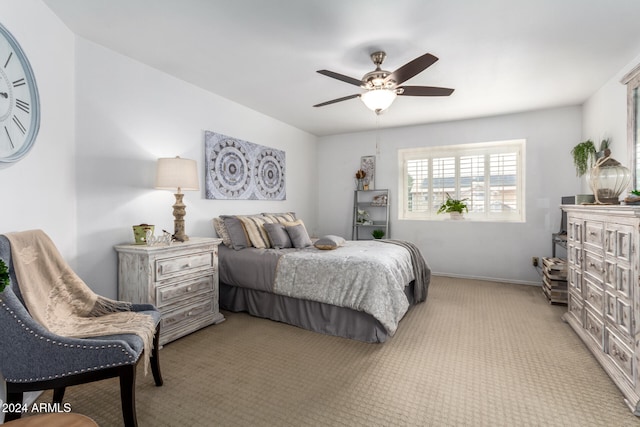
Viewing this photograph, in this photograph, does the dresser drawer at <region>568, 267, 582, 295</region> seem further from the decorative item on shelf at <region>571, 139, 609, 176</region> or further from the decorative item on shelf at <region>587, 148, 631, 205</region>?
the decorative item on shelf at <region>571, 139, 609, 176</region>

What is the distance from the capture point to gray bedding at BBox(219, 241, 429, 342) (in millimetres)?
2719

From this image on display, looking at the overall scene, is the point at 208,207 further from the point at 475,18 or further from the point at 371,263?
the point at 475,18

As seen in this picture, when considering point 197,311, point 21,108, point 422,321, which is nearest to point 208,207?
point 197,311

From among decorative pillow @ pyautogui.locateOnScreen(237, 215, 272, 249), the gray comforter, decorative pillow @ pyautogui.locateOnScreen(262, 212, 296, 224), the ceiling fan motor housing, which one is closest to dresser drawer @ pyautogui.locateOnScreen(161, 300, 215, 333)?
the gray comforter

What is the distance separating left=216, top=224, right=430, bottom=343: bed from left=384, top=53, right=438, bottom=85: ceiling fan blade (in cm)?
157

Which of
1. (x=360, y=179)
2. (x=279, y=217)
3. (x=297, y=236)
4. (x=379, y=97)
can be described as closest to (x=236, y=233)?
(x=297, y=236)

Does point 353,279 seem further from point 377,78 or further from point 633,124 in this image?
point 633,124

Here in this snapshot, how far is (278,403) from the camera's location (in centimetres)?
189

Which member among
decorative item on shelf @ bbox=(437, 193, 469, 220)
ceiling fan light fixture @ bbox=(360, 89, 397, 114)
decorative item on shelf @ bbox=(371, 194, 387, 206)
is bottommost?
decorative item on shelf @ bbox=(437, 193, 469, 220)

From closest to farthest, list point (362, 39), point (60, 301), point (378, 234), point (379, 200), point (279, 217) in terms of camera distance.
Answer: point (60, 301) < point (362, 39) < point (279, 217) < point (378, 234) < point (379, 200)

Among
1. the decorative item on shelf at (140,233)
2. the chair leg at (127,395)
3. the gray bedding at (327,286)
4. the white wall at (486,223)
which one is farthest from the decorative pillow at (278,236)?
the white wall at (486,223)

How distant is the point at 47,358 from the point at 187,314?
1.47 m

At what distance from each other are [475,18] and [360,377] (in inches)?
106

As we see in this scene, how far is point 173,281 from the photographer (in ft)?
8.89
